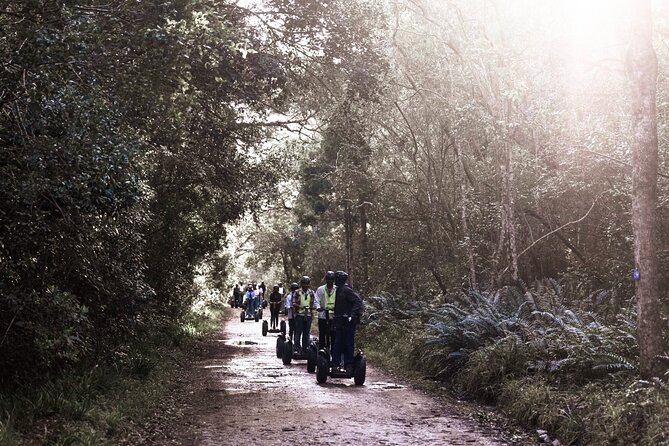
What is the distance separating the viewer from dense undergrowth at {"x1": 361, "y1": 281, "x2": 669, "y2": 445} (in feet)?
25.6

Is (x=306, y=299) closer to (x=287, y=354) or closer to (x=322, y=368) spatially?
(x=287, y=354)

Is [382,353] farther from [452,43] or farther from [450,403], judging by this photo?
[452,43]

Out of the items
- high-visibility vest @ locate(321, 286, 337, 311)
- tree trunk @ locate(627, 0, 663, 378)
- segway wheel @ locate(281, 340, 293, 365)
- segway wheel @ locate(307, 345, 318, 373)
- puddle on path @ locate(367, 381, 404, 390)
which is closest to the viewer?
tree trunk @ locate(627, 0, 663, 378)

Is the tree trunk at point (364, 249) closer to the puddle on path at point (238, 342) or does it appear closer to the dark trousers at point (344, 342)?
the puddle on path at point (238, 342)

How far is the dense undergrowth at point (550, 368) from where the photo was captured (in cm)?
782

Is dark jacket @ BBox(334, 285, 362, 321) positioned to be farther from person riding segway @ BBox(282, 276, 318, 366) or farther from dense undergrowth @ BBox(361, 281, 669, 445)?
person riding segway @ BBox(282, 276, 318, 366)

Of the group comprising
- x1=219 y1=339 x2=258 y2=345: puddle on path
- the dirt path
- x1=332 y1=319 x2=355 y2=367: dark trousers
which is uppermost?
x1=332 y1=319 x2=355 y2=367: dark trousers

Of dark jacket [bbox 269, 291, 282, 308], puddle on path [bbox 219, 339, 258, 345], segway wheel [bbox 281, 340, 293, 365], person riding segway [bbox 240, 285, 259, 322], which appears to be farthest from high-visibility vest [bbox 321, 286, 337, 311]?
person riding segway [bbox 240, 285, 259, 322]

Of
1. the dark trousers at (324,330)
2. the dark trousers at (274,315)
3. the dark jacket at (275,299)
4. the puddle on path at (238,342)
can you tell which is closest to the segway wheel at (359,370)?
the dark trousers at (324,330)

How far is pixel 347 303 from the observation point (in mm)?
13203

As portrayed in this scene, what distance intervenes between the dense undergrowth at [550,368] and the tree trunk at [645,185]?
58 centimetres

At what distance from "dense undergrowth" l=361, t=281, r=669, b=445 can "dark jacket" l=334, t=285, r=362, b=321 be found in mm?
1871

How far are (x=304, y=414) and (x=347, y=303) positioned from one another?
363 cm

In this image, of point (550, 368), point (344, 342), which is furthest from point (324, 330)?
point (550, 368)
